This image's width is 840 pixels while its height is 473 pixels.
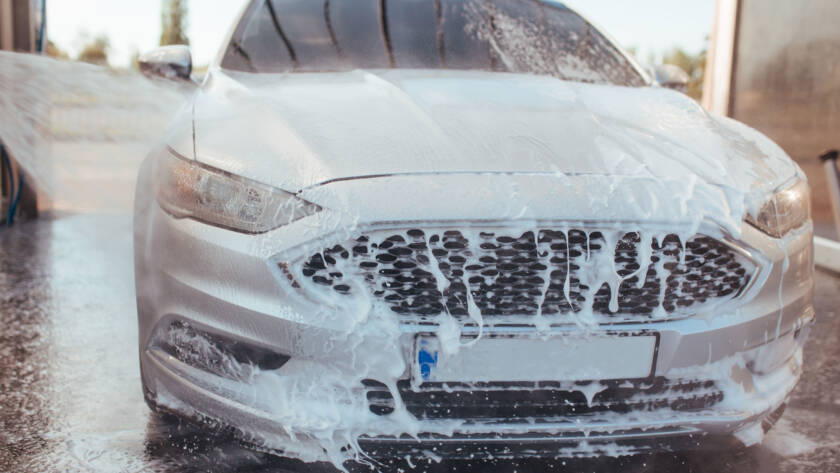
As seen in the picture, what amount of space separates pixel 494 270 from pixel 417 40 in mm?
1609

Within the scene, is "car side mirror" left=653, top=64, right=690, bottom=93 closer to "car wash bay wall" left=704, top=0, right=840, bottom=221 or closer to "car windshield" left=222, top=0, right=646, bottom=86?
"car windshield" left=222, top=0, right=646, bottom=86

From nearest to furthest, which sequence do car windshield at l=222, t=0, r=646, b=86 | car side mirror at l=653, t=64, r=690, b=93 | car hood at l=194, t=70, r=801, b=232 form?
car hood at l=194, t=70, r=801, b=232
car windshield at l=222, t=0, r=646, b=86
car side mirror at l=653, t=64, r=690, b=93

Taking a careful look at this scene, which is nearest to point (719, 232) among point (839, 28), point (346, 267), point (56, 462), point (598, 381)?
point (598, 381)

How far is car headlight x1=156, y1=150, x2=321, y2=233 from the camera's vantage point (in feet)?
6.34

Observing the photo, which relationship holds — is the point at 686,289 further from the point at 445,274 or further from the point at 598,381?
the point at 445,274

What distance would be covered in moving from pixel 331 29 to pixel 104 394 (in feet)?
5.12

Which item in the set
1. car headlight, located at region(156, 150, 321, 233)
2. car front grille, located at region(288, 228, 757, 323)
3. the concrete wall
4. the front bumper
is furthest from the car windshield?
the concrete wall

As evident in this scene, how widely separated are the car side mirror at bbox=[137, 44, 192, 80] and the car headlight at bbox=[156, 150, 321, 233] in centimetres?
111

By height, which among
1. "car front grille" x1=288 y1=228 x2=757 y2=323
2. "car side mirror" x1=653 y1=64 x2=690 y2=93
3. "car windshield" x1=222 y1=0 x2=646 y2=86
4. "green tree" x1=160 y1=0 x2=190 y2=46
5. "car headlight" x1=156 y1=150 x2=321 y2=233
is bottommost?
"green tree" x1=160 y1=0 x2=190 y2=46

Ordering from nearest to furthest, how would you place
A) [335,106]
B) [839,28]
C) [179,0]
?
[335,106], [839,28], [179,0]

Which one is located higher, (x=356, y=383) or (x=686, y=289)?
(x=686, y=289)

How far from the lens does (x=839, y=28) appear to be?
23.6 feet

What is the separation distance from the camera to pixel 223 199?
79.6 inches

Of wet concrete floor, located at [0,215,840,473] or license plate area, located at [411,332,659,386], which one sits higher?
license plate area, located at [411,332,659,386]
